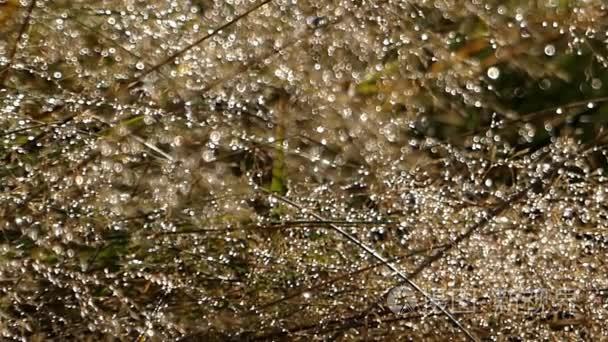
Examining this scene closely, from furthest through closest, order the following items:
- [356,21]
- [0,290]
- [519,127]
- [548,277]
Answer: [519,127], [356,21], [548,277], [0,290]

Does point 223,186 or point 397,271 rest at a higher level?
point 223,186

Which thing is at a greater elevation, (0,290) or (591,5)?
(591,5)

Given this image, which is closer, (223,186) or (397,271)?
(397,271)

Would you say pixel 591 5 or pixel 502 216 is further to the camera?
pixel 591 5

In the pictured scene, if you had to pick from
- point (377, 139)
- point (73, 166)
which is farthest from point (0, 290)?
point (377, 139)

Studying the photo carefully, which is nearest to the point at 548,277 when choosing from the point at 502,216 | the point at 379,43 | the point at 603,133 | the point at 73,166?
the point at 502,216

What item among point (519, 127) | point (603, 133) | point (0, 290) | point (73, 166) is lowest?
point (0, 290)

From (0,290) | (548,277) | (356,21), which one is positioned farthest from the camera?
(356,21)

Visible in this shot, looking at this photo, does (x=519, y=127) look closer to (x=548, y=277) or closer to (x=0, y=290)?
(x=548, y=277)

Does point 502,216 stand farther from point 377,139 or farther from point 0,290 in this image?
point 0,290
